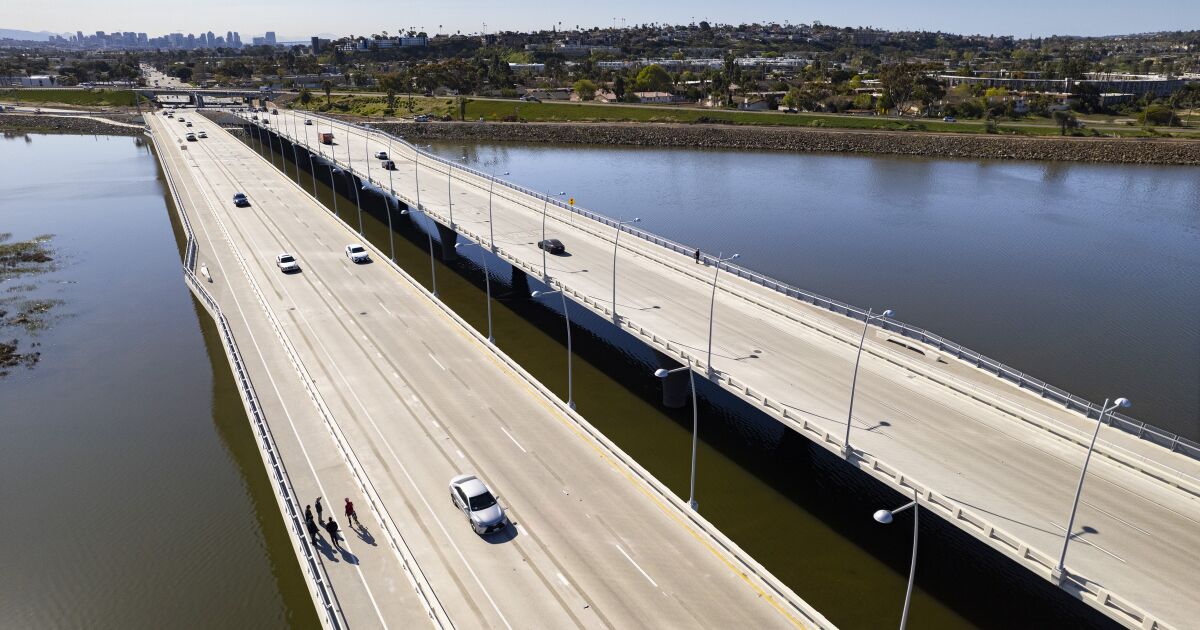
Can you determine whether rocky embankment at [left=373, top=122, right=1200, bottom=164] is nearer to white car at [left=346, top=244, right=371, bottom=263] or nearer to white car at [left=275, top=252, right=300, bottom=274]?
white car at [left=346, top=244, right=371, bottom=263]

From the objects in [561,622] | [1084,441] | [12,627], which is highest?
[1084,441]

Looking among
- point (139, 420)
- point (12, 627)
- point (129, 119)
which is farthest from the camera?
point (129, 119)

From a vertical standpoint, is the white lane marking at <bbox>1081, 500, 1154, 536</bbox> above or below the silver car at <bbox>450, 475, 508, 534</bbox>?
above

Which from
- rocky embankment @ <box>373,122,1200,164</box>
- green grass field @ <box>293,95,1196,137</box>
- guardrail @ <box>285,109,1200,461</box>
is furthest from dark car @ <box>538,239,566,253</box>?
green grass field @ <box>293,95,1196,137</box>

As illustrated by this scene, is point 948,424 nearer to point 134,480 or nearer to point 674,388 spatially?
point 674,388

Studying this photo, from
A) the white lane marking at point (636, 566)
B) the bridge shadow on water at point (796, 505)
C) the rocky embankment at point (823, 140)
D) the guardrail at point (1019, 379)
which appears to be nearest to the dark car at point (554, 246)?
the bridge shadow on water at point (796, 505)

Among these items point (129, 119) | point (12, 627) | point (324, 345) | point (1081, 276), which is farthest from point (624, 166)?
point (129, 119)

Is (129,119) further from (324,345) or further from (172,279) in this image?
(324,345)
